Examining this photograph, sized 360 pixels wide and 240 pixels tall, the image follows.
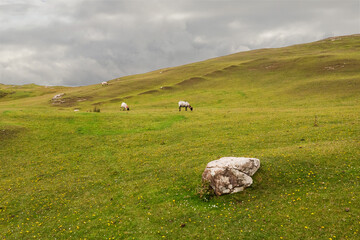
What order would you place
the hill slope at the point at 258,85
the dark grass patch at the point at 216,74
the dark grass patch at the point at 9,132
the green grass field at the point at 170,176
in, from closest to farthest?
the green grass field at the point at 170,176
the dark grass patch at the point at 9,132
the hill slope at the point at 258,85
the dark grass patch at the point at 216,74

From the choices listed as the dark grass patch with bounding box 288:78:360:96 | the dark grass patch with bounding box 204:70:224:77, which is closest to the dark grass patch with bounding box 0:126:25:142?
the dark grass patch with bounding box 288:78:360:96

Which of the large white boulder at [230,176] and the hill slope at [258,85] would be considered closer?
the large white boulder at [230,176]

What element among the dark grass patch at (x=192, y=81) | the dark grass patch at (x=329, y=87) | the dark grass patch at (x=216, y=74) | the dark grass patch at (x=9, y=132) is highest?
the dark grass patch at (x=216, y=74)

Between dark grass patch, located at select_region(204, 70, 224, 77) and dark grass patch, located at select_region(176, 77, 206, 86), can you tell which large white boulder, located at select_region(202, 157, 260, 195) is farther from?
dark grass patch, located at select_region(204, 70, 224, 77)

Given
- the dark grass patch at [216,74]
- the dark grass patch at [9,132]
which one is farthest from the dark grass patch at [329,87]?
the dark grass patch at [9,132]

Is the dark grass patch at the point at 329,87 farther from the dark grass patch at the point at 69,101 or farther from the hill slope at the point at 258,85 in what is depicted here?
the dark grass patch at the point at 69,101

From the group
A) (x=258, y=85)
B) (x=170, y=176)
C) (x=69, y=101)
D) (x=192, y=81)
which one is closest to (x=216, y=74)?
(x=192, y=81)

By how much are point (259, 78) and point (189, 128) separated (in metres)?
56.3

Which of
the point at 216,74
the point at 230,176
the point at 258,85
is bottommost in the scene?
the point at 230,176

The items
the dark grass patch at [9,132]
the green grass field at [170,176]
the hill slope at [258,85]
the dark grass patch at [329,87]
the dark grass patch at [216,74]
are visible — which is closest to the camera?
the green grass field at [170,176]

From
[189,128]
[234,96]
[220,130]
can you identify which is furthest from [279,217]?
[234,96]

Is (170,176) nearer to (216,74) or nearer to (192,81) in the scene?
(192,81)

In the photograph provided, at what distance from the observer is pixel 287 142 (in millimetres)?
23844

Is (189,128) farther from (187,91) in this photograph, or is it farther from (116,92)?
(116,92)
